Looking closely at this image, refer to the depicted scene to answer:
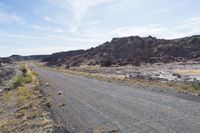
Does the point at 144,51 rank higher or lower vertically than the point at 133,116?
higher

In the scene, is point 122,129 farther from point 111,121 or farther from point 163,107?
point 163,107

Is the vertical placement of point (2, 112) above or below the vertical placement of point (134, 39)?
below

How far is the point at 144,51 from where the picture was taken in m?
115

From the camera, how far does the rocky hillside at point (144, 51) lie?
3927 inches

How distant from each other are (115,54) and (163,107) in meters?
114

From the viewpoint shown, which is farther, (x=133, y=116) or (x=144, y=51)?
(x=144, y=51)

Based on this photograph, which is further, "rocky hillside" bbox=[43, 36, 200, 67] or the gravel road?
"rocky hillside" bbox=[43, 36, 200, 67]

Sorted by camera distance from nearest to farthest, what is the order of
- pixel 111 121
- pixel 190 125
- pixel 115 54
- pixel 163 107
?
1. pixel 190 125
2. pixel 111 121
3. pixel 163 107
4. pixel 115 54

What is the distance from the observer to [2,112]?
20891mm

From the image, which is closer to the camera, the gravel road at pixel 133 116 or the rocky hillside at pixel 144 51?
the gravel road at pixel 133 116

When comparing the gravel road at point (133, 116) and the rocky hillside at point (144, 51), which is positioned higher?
the rocky hillside at point (144, 51)

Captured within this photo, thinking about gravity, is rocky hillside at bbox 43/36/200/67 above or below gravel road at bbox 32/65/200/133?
above

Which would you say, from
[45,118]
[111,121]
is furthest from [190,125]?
[45,118]

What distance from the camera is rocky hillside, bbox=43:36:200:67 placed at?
9975 centimetres
